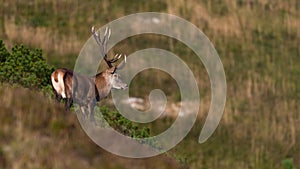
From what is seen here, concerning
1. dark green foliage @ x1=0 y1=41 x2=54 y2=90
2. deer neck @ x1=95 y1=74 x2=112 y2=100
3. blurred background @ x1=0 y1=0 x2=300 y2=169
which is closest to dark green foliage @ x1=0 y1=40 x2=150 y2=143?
dark green foliage @ x1=0 y1=41 x2=54 y2=90

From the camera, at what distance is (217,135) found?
27.8 m

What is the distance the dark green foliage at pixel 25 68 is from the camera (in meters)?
16.1

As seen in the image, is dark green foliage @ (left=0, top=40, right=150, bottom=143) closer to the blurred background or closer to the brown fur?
the brown fur

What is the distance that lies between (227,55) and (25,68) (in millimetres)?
18134

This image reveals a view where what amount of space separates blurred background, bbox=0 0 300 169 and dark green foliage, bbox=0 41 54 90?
203 inches

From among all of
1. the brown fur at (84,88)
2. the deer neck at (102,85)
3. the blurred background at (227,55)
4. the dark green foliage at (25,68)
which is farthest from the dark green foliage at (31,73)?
the blurred background at (227,55)

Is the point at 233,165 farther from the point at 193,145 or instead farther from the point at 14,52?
the point at 14,52

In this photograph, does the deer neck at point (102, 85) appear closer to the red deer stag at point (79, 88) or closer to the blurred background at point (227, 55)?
the red deer stag at point (79, 88)

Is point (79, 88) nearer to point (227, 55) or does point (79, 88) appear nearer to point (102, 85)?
point (102, 85)

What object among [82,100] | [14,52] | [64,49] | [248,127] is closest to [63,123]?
[82,100]

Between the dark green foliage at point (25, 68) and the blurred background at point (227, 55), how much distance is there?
5149mm

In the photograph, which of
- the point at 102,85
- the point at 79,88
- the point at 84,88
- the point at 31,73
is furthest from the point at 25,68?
the point at 79,88

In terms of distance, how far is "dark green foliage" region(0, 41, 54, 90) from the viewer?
52.9 feet

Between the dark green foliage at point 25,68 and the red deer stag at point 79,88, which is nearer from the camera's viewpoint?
the red deer stag at point 79,88
